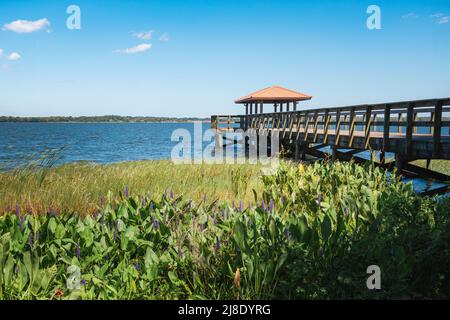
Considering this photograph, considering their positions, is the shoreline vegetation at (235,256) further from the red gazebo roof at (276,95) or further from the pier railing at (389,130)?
the red gazebo roof at (276,95)

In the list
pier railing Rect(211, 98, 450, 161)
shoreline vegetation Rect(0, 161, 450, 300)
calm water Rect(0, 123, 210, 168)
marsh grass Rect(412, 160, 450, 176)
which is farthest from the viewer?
calm water Rect(0, 123, 210, 168)

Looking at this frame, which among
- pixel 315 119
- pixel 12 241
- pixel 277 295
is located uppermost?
pixel 315 119

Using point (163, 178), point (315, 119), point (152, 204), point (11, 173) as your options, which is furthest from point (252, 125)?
point (152, 204)

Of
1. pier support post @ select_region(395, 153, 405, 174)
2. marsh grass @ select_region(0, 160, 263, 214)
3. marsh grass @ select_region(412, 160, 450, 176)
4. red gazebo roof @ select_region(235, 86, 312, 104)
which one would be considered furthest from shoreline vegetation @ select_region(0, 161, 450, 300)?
red gazebo roof @ select_region(235, 86, 312, 104)

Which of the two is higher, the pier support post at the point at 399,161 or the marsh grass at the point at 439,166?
the pier support post at the point at 399,161

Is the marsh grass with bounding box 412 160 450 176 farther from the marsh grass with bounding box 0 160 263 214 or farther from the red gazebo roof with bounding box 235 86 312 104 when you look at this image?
the marsh grass with bounding box 0 160 263 214

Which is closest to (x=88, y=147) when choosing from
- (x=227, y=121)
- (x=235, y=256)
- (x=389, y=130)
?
(x=227, y=121)

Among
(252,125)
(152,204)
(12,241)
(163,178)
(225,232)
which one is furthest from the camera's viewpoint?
(252,125)

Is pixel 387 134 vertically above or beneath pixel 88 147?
above

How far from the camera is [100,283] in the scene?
314 centimetres

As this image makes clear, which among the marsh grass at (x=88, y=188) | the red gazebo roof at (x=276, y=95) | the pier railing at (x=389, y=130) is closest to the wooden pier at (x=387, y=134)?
the pier railing at (x=389, y=130)

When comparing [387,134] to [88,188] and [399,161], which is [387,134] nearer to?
[399,161]
